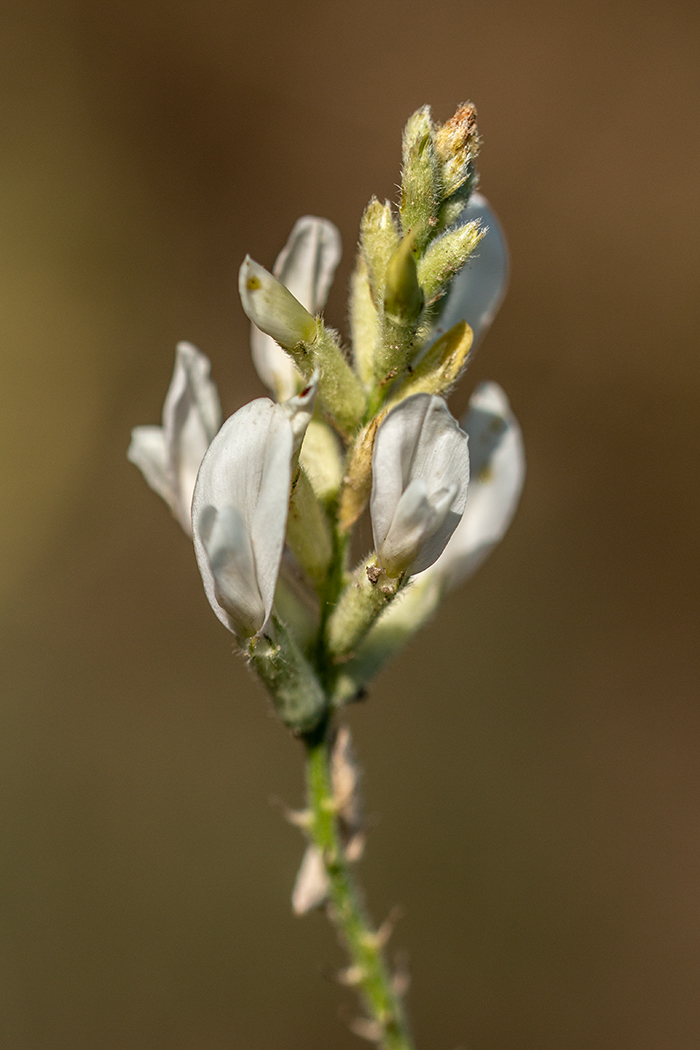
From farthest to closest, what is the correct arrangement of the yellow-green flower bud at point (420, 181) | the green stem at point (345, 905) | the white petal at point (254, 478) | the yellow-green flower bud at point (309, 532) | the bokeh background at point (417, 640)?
the bokeh background at point (417, 640), the green stem at point (345, 905), the yellow-green flower bud at point (309, 532), the yellow-green flower bud at point (420, 181), the white petal at point (254, 478)

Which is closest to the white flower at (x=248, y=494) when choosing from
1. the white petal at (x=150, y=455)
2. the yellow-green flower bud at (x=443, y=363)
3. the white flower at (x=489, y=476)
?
the yellow-green flower bud at (x=443, y=363)

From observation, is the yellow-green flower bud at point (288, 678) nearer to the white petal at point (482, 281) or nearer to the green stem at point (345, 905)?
the green stem at point (345, 905)

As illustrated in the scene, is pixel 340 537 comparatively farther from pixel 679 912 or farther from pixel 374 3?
pixel 374 3

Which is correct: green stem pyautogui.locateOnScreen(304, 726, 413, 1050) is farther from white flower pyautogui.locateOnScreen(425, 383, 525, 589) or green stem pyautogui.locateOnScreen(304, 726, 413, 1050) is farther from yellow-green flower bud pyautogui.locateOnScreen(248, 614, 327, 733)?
white flower pyautogui.locateOnScreen(425, 383, 525, 589)

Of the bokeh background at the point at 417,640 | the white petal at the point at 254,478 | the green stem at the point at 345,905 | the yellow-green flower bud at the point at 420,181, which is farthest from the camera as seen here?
the bokeh background at the point at 417,640

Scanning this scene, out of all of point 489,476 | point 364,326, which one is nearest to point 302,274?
point 364,326

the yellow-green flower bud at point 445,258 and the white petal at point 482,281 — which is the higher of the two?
the white petal at point 482,281

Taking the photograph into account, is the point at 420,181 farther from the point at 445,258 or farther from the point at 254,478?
the point at 254,478
